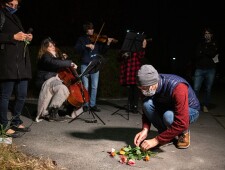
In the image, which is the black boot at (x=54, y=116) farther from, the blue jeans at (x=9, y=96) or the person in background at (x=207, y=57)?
the person in background at (x=207, y=57)

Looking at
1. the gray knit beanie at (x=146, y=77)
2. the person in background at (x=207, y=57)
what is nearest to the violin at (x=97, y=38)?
the person in background at (x=207, y=57)

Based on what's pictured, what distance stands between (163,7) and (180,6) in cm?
71

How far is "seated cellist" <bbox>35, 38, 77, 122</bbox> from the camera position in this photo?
22.0 ft

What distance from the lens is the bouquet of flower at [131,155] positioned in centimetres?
467

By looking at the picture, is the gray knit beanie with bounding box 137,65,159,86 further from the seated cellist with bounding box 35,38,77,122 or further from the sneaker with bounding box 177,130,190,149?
the seated cellist with bounding box 35,38,77,122

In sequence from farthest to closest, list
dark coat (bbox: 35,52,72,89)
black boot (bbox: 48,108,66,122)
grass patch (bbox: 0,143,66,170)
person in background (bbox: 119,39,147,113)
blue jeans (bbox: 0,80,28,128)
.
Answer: person in background (bbox: 119,39,147,113)
black boot (bbox: 48,108,66,122)
dark coat (bbox: 35,52,72,89)
blue jeans (bbox: 0,80,28,128)
grass patch (bbox: 0,143,66,170)

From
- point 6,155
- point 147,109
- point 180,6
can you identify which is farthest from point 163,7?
point 6,155

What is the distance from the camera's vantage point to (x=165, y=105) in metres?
5.06

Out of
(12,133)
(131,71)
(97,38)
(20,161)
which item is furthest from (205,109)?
(20,161)

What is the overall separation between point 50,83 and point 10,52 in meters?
1.46

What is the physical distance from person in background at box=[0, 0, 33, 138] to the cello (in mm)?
1176

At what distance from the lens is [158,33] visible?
579 inches

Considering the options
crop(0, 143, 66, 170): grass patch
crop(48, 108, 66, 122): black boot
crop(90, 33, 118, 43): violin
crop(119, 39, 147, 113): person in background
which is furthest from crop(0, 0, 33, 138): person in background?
crop(119, 39, 147, 113): person in background

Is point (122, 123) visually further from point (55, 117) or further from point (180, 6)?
point (180, 6)
